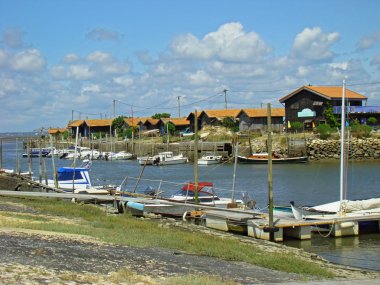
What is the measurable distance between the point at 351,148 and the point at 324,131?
16.5 feet

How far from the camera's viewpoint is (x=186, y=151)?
10800 centimetres

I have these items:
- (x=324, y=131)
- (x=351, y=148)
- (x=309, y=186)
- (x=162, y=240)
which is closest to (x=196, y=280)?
(x=162, y=240)

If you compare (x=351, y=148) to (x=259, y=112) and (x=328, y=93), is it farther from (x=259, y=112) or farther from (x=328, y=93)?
(x=259, y=112)

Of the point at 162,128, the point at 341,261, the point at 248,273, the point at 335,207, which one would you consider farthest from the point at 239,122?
the point at 248,273

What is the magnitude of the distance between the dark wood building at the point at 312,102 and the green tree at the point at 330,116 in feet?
1.45

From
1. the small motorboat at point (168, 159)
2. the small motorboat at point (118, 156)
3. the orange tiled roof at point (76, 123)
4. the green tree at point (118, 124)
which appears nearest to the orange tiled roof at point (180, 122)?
the small motorboat at point (118, 156)

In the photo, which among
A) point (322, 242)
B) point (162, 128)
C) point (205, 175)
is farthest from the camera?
point (162, 128)

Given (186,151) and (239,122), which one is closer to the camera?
(186,151)

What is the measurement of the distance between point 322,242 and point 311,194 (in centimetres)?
2248

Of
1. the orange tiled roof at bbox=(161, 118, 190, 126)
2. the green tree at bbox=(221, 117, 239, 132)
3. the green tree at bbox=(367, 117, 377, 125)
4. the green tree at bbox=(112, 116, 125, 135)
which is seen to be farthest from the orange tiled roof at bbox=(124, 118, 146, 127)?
the green tree at bbox=(367, 117, 377, 125)

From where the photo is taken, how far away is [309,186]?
189 ft

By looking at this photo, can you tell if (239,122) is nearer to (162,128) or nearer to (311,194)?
(162,128)

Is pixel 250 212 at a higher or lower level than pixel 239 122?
lower

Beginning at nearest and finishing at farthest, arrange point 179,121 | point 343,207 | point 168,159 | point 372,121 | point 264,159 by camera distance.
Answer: point 343,207
point 264,159
point 372,121
point 168,159
point 179,121
